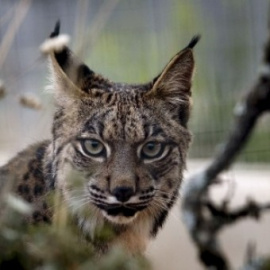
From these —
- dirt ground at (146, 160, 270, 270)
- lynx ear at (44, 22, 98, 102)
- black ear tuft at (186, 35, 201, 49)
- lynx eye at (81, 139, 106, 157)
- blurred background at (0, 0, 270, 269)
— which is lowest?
→ dirt ground at (146, 160, 270, 270)

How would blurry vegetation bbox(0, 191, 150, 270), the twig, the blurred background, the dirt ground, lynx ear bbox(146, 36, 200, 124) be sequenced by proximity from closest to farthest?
the twig → blurry vegetation bbox(0, 191, 150, 270) → lynx ear bbox(146, 36, 200, 124) → the dirt ground → the blurred background

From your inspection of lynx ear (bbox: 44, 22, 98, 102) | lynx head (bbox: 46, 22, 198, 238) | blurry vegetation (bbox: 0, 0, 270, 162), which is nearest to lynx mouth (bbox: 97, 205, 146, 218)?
lynx head (bbox: 46, 22, 198, 238)

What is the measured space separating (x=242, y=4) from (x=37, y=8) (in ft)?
4.81

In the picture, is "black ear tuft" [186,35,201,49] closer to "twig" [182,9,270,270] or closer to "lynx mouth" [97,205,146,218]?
"lynx mouth" [97,205,146,218]

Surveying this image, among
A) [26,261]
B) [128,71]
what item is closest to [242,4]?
[128,71]

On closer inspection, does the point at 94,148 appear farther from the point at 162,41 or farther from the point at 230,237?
the point at 162,41

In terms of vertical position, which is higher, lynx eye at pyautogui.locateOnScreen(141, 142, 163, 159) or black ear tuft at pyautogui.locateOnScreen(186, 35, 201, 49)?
black ear tuft at pyautogui.locateOnScreen(186, 35, 201, 49)

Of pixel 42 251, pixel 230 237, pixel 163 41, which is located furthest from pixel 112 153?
pixel 163 41

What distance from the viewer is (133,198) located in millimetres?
3506

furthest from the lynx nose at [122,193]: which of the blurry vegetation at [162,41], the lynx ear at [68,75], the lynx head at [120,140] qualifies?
the blurry vegetation at [162,41]

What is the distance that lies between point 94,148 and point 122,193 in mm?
263

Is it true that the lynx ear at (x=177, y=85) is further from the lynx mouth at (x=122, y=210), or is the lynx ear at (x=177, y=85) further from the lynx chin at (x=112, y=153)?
the lynx mouth at (x=122, y=210)

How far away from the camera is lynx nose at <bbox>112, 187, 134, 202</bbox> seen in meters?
3.45

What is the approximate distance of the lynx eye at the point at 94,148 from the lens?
363 cm
